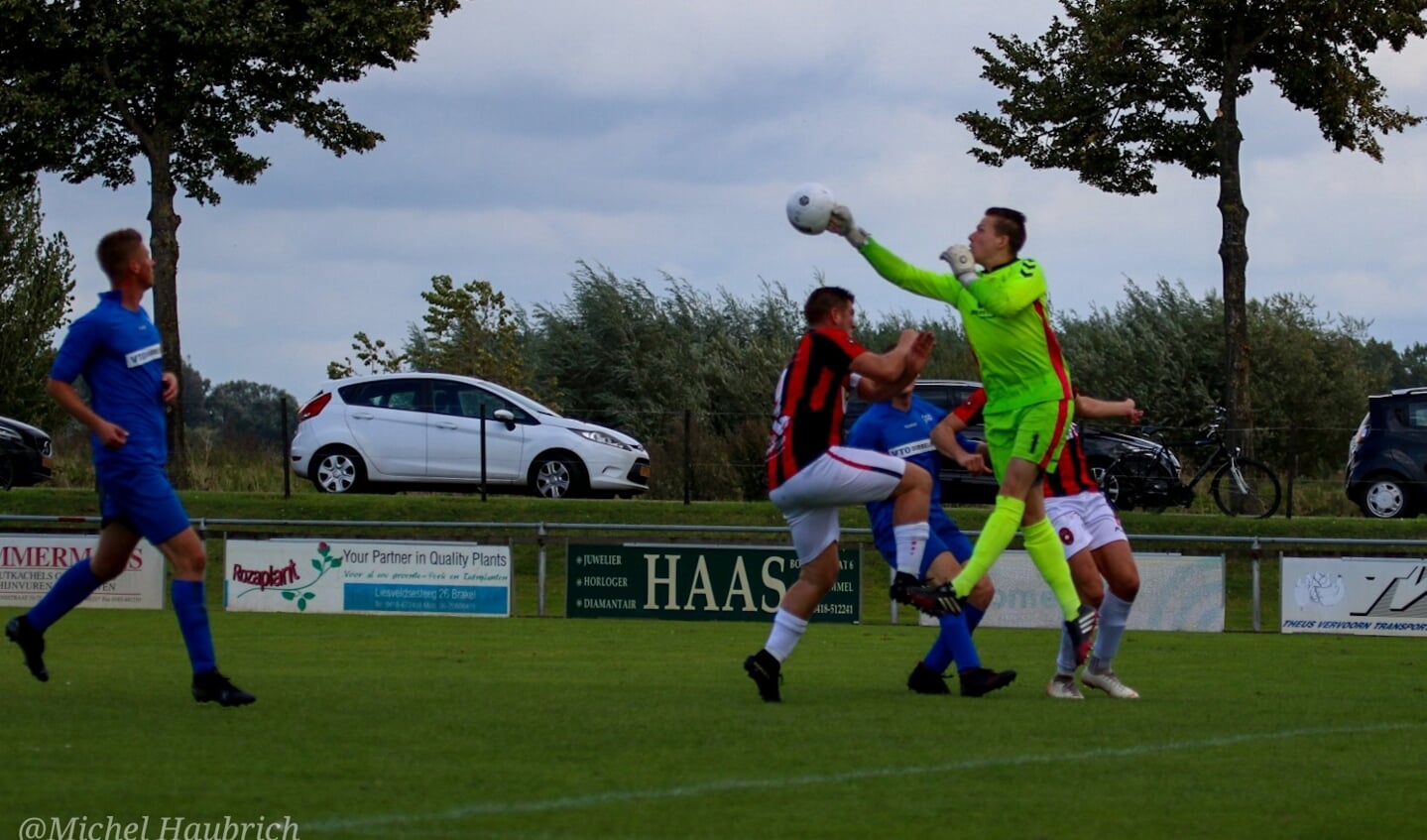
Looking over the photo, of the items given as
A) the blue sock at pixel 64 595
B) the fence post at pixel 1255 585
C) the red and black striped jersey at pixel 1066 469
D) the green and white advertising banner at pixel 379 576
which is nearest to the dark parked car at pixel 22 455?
the green and white advertising banner at pixel 379 576

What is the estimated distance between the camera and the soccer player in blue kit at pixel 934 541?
9359 mm

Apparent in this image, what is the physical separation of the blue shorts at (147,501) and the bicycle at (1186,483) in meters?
17.8

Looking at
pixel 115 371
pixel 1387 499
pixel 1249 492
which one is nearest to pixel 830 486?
pixel 115 371

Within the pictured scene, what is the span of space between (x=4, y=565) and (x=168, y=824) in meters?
16.6

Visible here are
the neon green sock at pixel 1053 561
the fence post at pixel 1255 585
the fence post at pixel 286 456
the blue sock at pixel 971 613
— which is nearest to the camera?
the neon green sock at pixel 1053 561

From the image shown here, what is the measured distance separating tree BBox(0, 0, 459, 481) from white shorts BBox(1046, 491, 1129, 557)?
20.4 meters

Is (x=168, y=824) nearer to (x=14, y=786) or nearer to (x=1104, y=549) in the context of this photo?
(x=14, y=786)

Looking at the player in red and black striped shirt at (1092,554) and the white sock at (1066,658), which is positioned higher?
the player in red and black striped shirt at (1092,554)

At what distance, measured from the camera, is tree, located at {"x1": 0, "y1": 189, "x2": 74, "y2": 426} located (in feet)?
153

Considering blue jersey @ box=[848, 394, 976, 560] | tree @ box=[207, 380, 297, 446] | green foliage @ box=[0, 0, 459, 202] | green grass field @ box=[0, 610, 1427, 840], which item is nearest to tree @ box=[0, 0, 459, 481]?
green foliage @ box=[0, 0, 459, 202]

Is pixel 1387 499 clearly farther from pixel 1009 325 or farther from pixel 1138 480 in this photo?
pixel 1009 325

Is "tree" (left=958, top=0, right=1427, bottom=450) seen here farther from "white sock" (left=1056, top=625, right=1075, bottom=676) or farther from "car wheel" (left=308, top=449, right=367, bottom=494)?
"white sock" (left=1056, top=625, right=1075, bottom=676)

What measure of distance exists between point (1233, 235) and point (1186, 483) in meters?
4.79

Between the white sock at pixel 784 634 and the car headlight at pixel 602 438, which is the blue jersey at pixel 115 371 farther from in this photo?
the car headlight at pixel 602 438
